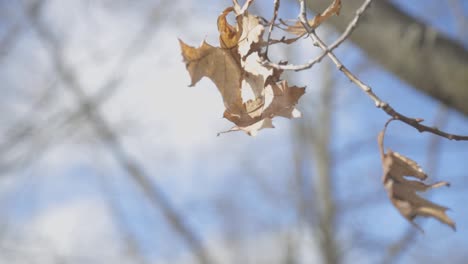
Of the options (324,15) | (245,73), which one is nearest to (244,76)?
(245,73)

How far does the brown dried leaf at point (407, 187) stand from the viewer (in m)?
0.66

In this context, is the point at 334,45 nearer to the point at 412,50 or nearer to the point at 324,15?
the point at 324,15

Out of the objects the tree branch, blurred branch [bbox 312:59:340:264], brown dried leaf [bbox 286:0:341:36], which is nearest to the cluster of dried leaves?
brown dried leaf [bbox 286:0:341:36]

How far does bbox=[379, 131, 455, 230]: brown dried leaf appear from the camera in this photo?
66 cm

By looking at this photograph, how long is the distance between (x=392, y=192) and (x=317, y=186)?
455 centimetres

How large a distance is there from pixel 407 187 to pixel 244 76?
277 mm

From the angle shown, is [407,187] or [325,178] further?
[325,178]

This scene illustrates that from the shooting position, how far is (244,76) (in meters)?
0.81

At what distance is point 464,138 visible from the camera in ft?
2.23

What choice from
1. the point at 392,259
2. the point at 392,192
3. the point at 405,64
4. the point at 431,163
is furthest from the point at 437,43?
the point at 392,259

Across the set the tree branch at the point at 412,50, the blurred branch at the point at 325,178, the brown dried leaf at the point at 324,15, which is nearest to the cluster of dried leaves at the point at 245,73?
the brown dried leaf at the point at 324,15

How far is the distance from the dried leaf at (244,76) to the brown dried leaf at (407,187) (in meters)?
0.15

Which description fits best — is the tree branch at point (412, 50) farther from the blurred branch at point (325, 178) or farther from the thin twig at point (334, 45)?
the blurred branch at point (325, 178)

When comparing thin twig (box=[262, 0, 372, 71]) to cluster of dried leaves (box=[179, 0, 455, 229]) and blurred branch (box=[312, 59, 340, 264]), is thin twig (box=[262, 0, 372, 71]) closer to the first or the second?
cluster of dried leaves (box=[179, 0, 455, 229])
